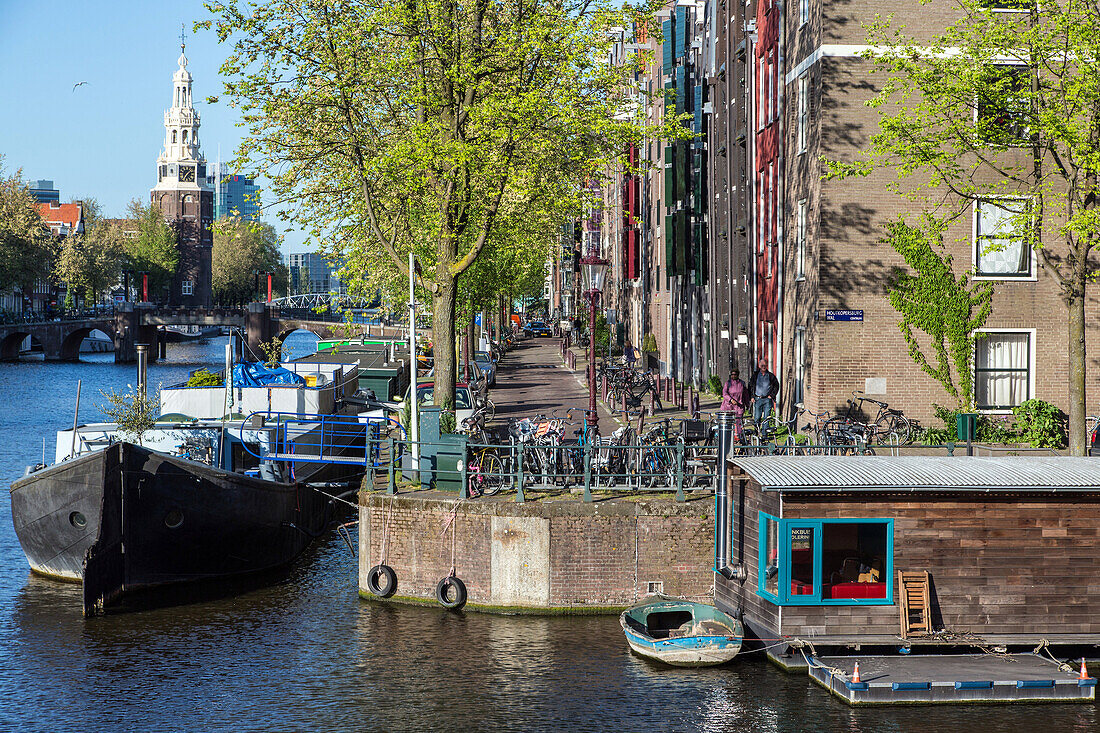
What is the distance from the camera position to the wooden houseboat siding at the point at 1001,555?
57.4ft

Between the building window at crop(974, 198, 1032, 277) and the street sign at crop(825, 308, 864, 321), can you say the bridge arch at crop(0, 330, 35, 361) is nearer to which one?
the street sign at crop(825, 308, 864, 321)

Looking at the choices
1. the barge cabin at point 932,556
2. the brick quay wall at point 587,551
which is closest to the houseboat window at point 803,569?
the barge cabin at point 932,556

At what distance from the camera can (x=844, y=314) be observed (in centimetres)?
2700

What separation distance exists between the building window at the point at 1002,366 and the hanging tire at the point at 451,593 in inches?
536

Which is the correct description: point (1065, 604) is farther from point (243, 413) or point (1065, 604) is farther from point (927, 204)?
point (243, 413)

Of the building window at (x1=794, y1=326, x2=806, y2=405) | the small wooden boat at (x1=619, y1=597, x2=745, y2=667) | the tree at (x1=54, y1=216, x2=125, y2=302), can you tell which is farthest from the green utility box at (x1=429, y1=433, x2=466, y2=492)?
the tree at (x1=54, y1=216, x2=125, y2=302)

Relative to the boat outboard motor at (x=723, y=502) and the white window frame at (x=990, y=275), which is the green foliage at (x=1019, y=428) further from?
the boat outboard motor at (x=723, y=502)

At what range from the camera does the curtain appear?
27.7 metres

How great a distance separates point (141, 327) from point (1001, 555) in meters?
105

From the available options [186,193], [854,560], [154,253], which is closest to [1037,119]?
Answer: [854,560]

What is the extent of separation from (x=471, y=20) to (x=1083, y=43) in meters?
12.2

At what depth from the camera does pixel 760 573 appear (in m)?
17.7

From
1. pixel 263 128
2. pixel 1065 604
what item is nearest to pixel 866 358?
pixel 1065 604

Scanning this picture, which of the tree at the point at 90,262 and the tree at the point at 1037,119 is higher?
the tree at the point at 90,262
